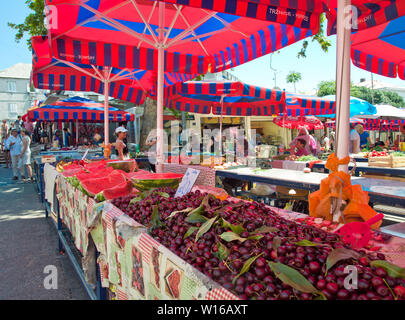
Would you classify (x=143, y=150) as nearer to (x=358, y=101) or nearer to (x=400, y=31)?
(x=358, y=101)

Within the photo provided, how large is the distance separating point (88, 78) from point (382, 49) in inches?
219

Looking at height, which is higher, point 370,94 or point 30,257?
point 370,94

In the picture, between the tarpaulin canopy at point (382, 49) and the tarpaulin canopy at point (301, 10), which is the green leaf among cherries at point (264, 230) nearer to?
the tarpaulin canopy at point (301, 10)

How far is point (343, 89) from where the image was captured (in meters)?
1.83

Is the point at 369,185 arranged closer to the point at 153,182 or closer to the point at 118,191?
the point at 153,182

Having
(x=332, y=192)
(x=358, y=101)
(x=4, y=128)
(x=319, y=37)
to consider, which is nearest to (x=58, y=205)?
Result: (x=332, y=192)

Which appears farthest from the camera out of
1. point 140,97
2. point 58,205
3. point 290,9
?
point 140,97

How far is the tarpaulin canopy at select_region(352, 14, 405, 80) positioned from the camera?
349 cm

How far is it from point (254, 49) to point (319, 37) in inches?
355

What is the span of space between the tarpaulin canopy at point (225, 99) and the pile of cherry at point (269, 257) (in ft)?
12.5

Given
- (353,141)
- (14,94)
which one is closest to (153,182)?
(353,141)

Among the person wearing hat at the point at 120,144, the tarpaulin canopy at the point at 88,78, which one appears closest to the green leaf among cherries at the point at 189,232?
the tarpaulin canopy at the point at 88,78

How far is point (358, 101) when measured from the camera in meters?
7.41

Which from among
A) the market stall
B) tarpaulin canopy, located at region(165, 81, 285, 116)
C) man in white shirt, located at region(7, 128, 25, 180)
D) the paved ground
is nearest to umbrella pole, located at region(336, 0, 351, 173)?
the market stall
